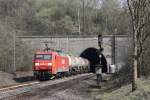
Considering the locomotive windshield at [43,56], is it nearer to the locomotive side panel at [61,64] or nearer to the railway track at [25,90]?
the locomotive side panel at [61,64]

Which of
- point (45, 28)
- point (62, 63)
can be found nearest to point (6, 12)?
point (45, 28)

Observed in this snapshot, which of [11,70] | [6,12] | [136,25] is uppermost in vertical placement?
[6,12]

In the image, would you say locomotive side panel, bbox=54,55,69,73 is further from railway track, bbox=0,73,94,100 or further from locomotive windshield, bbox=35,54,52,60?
railway track, bbox=0,73,94,100

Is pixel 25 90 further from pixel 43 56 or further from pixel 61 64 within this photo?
pixel 61 64

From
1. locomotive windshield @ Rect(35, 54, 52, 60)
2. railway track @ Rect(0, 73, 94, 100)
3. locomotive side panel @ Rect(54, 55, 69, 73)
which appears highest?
locomotive windshield @ Rect(35, 54, 52, 60)

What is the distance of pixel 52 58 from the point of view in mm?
38156

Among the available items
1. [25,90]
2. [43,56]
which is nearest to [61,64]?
[43,56]

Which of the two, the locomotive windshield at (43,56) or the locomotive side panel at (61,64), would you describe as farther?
the locomotive side panel at (61,64)

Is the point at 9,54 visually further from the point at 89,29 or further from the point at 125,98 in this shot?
the point at 89,29

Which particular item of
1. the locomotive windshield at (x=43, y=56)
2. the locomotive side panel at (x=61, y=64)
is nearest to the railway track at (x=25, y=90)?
the locomotive windshield at (x=43, y=56)

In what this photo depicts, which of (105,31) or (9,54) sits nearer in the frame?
(9,54)

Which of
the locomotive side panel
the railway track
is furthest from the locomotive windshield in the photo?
the railway track

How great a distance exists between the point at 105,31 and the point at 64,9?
1551 cm

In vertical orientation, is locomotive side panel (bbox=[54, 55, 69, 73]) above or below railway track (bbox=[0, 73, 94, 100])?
above
